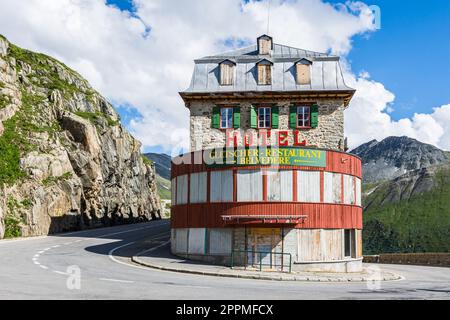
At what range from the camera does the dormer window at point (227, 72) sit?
36375 millimetres

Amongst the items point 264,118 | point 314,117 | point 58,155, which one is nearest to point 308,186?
point 314,117

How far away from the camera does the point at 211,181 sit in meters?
27.2

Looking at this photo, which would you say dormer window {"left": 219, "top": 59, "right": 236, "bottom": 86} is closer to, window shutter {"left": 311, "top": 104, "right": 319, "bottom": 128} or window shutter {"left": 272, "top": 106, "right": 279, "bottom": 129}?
window shutter {"left": 272, "top": 106, "right": 279, "bottom": 129}

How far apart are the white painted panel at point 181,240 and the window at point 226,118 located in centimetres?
1022

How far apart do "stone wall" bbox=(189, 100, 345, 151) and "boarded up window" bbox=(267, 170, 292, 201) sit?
32.9ft

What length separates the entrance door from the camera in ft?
82.1

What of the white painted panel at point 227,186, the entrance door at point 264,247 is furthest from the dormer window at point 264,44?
the entrance door at point 264,247

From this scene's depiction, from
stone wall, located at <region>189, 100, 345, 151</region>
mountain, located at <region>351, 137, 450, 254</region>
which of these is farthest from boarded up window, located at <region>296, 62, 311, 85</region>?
mountain, located at <region>351, 137, 450, 254</region>

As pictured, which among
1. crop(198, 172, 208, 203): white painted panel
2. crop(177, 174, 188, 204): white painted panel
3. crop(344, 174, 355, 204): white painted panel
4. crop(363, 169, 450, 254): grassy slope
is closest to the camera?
crop(198, 172, 208, 203): white painted panel

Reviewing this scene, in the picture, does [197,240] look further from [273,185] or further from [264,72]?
[264,72]

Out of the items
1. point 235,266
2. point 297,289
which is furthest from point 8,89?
point 297,289

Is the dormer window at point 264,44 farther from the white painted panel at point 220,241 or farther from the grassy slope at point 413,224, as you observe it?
the grassy slope at point 413,224

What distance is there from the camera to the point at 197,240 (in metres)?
27.7

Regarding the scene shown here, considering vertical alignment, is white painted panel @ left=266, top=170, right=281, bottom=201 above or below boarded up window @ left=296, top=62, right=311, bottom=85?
below
